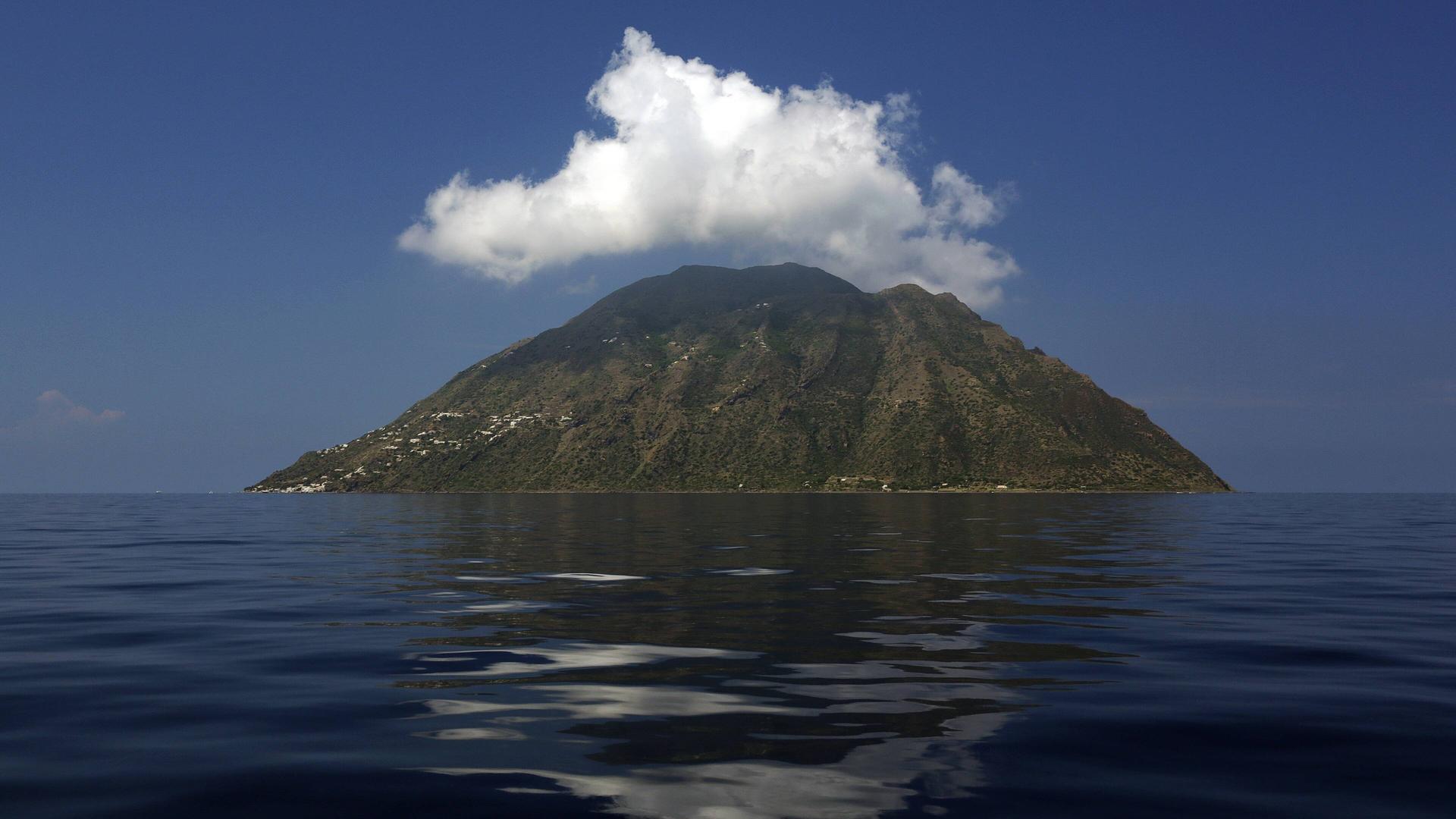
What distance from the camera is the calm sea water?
9.32 metres

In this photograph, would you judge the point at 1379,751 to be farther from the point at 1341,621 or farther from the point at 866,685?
the point at 1341,621

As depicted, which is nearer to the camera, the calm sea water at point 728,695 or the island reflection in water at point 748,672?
the calm sea water at point 728,695

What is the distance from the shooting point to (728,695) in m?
13.7

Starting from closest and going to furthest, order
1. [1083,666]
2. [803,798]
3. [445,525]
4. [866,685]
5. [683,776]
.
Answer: [803,798] → [683,776] → [866,685] → [1083,666] → [445,525]

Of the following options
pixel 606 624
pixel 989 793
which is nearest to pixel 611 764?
pixel 989 793

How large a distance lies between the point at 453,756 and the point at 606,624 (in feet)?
34.5

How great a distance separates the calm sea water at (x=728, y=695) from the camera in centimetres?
932

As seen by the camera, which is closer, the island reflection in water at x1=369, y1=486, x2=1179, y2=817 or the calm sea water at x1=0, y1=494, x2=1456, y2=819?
the calm sea water at x1=0, y1=494, x2=1456, y2=819

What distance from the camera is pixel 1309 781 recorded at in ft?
31.9

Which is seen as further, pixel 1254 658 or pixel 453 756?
pixel 1254 658

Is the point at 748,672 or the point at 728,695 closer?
the point at 728,695

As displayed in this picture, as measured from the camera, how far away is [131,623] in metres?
21.7

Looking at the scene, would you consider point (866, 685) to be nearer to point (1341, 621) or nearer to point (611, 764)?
point (611, 764)

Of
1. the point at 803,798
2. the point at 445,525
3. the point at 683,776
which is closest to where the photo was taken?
the point at 803,798
